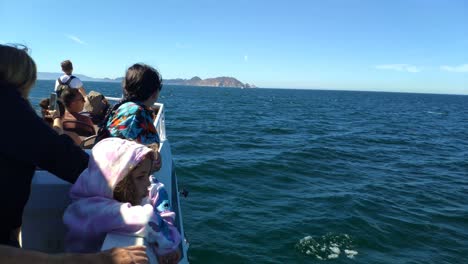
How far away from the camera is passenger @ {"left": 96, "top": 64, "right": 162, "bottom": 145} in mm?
2836

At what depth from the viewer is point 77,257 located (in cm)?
148

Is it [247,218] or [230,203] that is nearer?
[247,218]

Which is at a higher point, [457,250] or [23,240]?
[23,240]

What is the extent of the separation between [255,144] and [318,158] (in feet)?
12.2

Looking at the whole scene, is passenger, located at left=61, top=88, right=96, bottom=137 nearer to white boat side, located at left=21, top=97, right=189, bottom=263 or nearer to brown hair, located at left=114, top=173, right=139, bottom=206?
white boat side, located at left=21, top=97, right=189, bottom=263

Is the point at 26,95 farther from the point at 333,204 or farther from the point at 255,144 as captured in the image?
the point at 255,144

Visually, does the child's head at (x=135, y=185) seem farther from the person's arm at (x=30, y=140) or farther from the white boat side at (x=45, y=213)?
the white boat side at (x=45, y=213)

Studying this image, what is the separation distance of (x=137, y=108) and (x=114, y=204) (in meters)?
1.13

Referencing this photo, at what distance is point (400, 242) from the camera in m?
7.89

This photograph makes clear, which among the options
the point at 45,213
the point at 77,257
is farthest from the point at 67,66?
A: the point at 77,257

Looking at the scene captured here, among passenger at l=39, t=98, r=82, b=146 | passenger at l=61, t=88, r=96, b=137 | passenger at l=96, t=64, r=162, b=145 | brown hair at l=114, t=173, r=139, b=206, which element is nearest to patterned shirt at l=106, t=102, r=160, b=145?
passenger at l=96, t=64, r=162, b=145

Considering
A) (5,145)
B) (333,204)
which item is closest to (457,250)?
(333,204)

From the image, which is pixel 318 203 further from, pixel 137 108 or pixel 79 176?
pixel 79 176

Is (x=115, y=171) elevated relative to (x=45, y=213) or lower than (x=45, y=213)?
elevated
